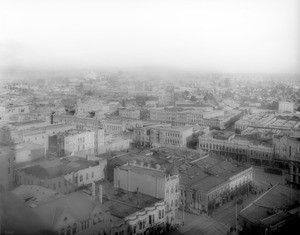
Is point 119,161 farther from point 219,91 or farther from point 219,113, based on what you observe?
point 219,91

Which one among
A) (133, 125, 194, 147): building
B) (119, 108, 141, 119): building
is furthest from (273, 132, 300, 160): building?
(119, 108, 141, 119): building

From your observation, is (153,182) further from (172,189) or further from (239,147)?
(239,147)

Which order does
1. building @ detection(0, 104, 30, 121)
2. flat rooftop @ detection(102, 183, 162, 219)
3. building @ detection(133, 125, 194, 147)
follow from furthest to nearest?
building @ detection(0, 104, 30, 121) → building @ detection(133, 125, 194, 147) → flat rooftop @ detection(102, 183, 162, 219)

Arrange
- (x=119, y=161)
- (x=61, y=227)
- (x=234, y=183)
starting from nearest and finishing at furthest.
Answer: (x=61, y=227)
(x=234, y=183)
(x=119, y=161)

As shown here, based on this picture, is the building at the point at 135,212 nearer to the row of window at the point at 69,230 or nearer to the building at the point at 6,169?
the row of window at the point at 69,230

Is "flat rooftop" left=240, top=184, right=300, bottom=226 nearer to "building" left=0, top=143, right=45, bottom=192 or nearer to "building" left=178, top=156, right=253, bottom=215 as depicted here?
"building" left=178, top=156, right=253, bottom=215

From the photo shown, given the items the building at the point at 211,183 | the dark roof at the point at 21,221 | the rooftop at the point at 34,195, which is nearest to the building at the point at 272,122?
the building at the point at 211,183

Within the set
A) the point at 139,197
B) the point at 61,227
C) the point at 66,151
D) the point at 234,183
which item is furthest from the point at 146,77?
the point at 61,227
